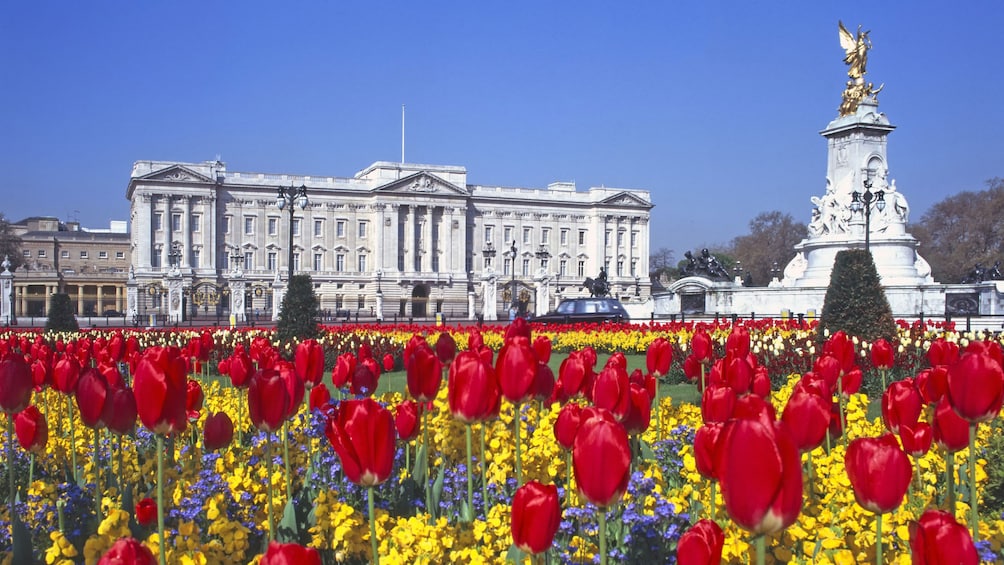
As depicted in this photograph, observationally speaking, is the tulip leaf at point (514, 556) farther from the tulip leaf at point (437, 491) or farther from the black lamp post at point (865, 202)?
the black lamp post at point (865, 202)

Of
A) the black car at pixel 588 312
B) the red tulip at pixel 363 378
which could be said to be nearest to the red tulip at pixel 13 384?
the red tulip at pixel 363 378

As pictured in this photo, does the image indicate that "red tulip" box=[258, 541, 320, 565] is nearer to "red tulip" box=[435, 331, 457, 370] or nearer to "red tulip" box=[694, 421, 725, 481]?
"red tulip" box=[694, 421, 725, 481]

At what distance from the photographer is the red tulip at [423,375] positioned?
360cm

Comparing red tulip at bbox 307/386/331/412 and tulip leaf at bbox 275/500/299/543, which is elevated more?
red tulip at bbox 307/386/331/412

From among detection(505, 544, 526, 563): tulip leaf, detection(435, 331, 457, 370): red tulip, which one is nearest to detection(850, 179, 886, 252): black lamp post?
detection(435, 331, 457, 370): red tulip

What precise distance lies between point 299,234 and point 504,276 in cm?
1765

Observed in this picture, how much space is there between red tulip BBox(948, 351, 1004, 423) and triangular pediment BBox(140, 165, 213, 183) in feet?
237

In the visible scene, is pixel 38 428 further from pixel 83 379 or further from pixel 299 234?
pixel 299 234

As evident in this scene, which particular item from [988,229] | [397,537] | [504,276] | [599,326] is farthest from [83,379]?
[504,276]

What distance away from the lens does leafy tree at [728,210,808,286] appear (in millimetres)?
78938

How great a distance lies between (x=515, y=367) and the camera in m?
3.39

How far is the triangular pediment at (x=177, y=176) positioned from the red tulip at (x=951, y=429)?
236 feet

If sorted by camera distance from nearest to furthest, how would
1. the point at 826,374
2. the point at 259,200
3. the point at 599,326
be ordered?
1. the point at 826,374
2. the point at 599,326
3. the point at 259,200

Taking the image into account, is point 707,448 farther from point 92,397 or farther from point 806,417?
point 92,397
